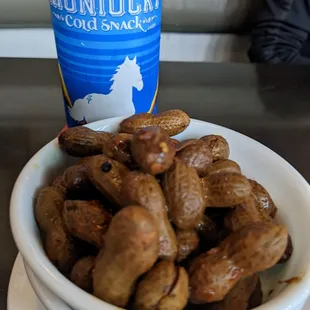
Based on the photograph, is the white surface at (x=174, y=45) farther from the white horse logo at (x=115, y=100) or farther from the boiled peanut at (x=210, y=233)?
the boiled peanut at (x=210, y=233)

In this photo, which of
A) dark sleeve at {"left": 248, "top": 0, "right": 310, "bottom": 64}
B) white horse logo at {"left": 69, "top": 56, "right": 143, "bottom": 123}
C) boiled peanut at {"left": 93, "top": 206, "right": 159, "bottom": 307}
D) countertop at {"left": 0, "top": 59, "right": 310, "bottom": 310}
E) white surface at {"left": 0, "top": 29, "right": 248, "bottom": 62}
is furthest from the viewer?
white surface at {"left": 0, "top": 29, "right": 248, "bottom": 62}

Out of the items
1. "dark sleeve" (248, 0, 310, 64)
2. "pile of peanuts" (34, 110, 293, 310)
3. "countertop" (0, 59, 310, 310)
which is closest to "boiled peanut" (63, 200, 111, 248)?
"pile of peanuts" (34, 110, 293, 310)

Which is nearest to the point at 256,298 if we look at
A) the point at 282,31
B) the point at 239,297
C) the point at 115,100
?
the point at 239,297

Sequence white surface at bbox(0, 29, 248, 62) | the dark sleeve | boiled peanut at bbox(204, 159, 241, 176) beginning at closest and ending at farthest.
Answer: boiled peanut at bbox(204, 159, 241, 176)
the dark sleeve
white surface at bbox(0, 29, 248, 62)

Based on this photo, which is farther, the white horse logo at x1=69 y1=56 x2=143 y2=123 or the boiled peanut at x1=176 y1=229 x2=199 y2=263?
the white horse logo at x1=69 y1=56 x2=143 y2=123

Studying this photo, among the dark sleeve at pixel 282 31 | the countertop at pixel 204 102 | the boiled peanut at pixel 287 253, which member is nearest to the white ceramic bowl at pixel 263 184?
the boiled peanut at pixel 287 253

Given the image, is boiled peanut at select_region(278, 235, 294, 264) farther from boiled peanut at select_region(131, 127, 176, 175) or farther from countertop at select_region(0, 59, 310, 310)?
countertop at select_region(0, 59, 310, 310)

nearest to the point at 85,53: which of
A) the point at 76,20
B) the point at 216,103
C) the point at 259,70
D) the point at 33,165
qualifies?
the point at 76,20
